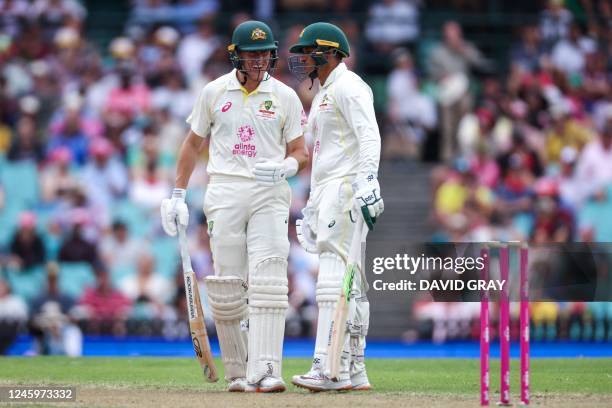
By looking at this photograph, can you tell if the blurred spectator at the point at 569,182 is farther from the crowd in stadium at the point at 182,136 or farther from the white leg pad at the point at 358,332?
the white leg pad at the point at 358,332

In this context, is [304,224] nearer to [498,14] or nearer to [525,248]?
[525,248]

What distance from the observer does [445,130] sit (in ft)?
66.0

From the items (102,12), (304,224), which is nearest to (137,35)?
(102,12)

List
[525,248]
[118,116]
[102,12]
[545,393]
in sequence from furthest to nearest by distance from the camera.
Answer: [102,12] < [118,116] < [545,393] < [525,248]

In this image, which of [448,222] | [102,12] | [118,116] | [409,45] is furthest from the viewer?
[102,12]

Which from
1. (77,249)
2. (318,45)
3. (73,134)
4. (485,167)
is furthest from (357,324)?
(73,134)

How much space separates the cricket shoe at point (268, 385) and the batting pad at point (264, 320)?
3 centimetres

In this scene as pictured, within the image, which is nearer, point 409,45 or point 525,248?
point 525,248

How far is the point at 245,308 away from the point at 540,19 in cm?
1336

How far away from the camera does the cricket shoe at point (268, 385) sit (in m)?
9.57

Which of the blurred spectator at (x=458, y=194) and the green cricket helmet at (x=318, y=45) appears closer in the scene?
the green cricket helmet at (x=318, y=45)

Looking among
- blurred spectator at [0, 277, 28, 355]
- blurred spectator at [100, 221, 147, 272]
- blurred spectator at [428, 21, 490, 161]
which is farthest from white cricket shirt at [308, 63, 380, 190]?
blurred spectator at [428, 21, 490, 161]

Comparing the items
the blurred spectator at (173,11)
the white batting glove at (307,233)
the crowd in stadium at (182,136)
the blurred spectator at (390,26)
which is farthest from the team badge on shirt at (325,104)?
the blurred spectator at (173,11)

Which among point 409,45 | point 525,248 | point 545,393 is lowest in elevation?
point 545,393
